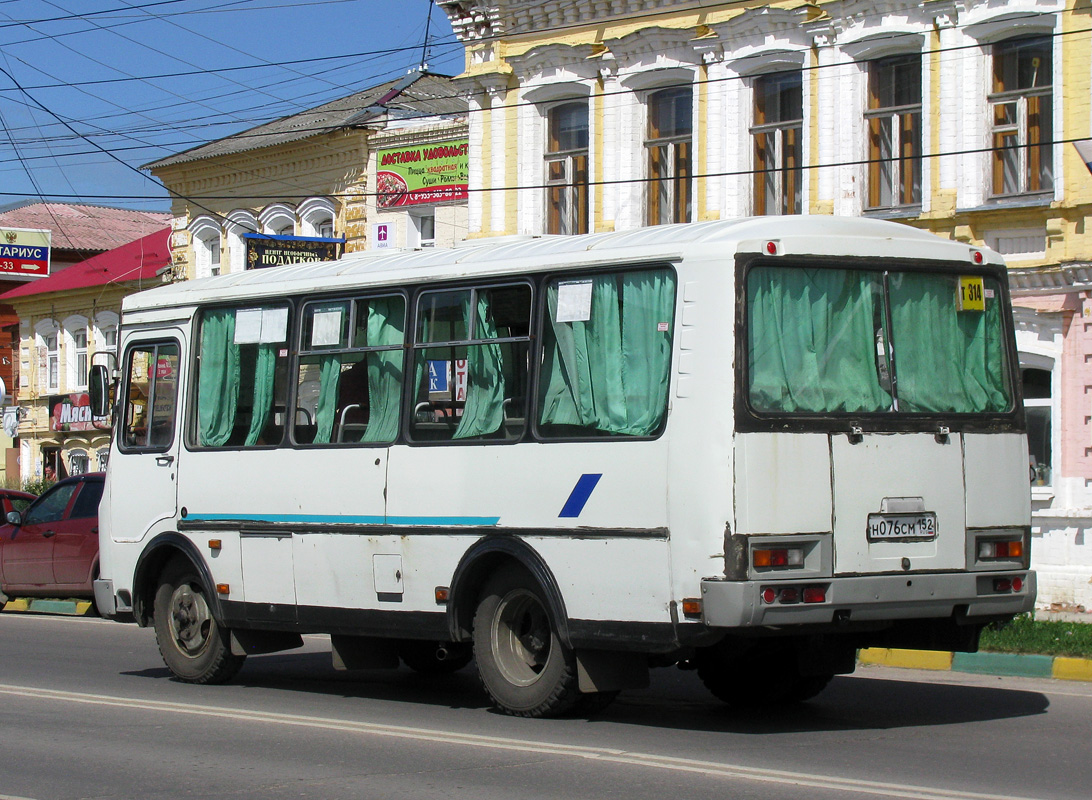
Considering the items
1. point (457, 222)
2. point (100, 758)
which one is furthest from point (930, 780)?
point (457, 222)

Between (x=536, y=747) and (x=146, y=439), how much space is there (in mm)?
5232

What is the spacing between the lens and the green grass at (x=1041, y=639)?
12.9m

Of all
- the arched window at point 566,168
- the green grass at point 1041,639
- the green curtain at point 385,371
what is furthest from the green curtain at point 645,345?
the arched window at point 566,168

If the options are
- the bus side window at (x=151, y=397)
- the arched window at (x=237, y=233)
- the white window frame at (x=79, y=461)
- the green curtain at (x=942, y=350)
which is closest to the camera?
the green curtain at (x=942, y=350)

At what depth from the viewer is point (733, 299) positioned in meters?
9.02

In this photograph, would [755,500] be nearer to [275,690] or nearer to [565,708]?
[565,708]

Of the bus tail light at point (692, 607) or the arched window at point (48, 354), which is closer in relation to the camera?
the bus tail light at point (692, 607)

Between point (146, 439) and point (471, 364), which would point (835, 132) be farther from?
point (471, 364)

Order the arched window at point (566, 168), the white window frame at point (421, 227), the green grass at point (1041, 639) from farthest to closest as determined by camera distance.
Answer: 1. the white window frame at point (421, 227)
2. the arched window at point (566, 168)
3. the green grass at point (1041, 639)

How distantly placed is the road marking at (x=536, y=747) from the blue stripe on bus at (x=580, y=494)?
1344 mm

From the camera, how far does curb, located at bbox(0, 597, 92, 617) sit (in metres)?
20.1

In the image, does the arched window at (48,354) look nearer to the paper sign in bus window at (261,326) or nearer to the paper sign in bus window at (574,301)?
the paper sign in bus window at (261,326)

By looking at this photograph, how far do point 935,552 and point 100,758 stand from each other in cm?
473

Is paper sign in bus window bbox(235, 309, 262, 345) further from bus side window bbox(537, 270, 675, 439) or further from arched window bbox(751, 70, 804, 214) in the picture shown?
arched window bbox(751, 70, 804, 214)
